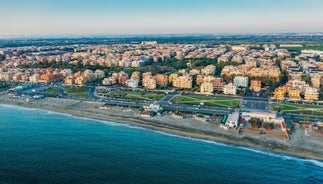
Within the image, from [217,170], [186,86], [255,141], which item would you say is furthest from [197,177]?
[186,86]

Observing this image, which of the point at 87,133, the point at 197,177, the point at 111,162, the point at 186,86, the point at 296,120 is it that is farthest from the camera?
the point at 186,86

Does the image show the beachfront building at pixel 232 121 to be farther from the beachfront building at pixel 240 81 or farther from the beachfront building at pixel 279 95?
the beachfront building at pixel 240 81

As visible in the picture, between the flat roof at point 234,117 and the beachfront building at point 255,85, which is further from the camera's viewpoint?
the beachfront building at point 255,85

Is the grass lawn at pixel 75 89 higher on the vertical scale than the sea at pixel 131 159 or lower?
higher

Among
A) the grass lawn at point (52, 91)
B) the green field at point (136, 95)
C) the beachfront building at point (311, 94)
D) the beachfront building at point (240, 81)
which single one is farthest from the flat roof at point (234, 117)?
the grass lawn at point (52, 91)

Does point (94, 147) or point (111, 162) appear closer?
point (111, 162)

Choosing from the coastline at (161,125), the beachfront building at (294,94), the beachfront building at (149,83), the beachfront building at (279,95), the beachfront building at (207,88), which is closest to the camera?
the coastline at (161,125)

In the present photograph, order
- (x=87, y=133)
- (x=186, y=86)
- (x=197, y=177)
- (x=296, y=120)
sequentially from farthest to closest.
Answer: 1. (x=186, y=86)
2. (x=296, y=120)
3. (x=87, y=133)
4. (x=197, y=177)

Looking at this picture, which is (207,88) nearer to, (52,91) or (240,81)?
(240,81)

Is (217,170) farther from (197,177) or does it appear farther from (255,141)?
(255,141)
